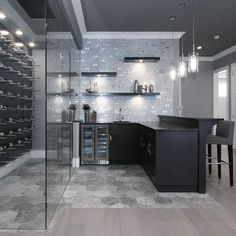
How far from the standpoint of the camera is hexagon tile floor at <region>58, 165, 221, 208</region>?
10.2 feet

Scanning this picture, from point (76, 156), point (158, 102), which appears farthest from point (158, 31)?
point (76, 156)

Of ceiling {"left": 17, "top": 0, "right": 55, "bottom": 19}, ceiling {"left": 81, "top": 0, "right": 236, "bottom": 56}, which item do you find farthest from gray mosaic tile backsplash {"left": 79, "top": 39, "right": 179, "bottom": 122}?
ceiling {"left": 17, "top": 0, "right": 55, "bottom": 19}

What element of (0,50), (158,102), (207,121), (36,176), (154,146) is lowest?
(36,176)

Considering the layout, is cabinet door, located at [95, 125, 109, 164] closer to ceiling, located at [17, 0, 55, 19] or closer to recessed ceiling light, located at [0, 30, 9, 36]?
recessed ceiling light, located at [0, 30, 9, 36]

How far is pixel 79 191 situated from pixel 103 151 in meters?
1.89

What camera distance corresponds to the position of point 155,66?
5.92 meters

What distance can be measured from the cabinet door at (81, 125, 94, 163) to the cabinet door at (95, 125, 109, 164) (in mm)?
106

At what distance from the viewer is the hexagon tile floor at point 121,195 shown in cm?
310

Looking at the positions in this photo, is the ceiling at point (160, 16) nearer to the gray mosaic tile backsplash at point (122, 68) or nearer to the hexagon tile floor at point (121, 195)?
the gray mosaic tile backsplash at point (122, 68)

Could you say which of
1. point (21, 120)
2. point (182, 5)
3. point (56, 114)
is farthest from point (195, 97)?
point (56, 114)

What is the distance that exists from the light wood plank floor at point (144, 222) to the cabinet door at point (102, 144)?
2514 millimetres

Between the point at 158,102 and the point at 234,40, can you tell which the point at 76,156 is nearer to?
the point at 158,102

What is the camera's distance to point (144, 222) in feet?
8.55

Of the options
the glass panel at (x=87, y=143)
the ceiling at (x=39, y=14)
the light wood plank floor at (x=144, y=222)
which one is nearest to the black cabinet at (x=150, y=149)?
the light wood plank floor at (x=144, y=222)
